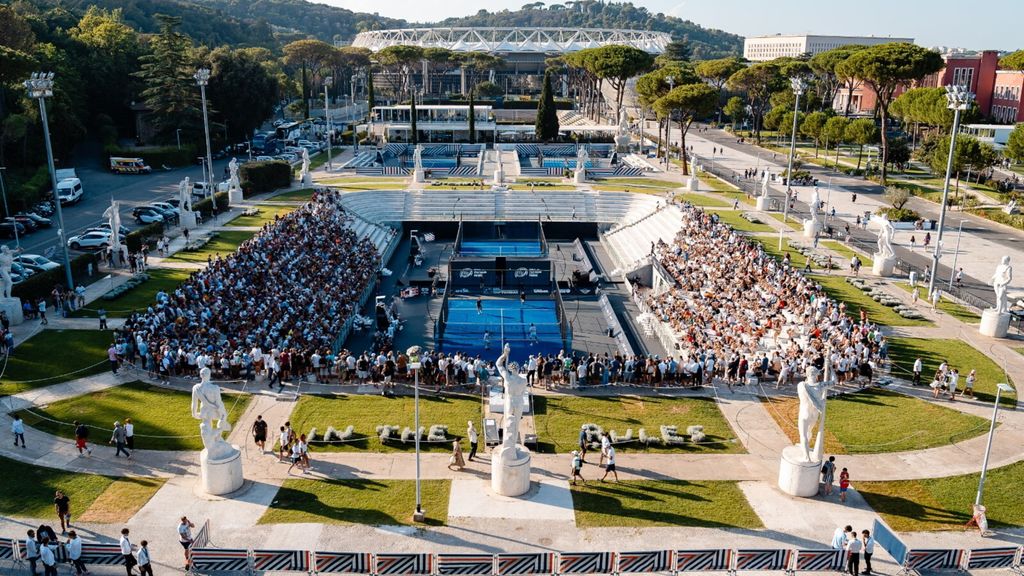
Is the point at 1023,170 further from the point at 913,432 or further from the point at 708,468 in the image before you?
the point at 708,468

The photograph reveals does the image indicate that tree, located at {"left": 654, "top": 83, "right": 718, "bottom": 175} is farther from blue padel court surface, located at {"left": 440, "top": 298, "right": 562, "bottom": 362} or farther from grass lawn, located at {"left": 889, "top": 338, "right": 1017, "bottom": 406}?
grass lawn, located at {"left": 889, "top": 338, "right": 1017, "bottom": 406}

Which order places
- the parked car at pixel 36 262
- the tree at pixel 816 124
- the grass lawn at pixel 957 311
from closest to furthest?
1. the grass lawn at pixel 957 311
2. the parked car at pixel 36 262
3. the tree at pixel 816 124

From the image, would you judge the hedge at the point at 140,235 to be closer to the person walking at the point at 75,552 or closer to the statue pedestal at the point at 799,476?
the person walking at the point at 75,552

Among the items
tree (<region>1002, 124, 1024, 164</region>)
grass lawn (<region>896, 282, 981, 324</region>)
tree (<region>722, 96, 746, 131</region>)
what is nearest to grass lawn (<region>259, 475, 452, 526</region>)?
grass lawn (<region>896, 282, 981, 324</region>)

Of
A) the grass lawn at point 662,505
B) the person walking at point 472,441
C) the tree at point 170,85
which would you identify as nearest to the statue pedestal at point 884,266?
the grass lawn at point 662,505

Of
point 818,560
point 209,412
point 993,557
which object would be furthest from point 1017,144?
point 209,412

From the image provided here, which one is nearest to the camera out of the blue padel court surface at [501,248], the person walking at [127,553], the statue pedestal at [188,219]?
the person walking at [127,553]

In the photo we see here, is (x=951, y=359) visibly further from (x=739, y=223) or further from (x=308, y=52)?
(x=308, y=52)

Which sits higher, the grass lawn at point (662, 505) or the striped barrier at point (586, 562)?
the striped barrier at point (586, 562)
